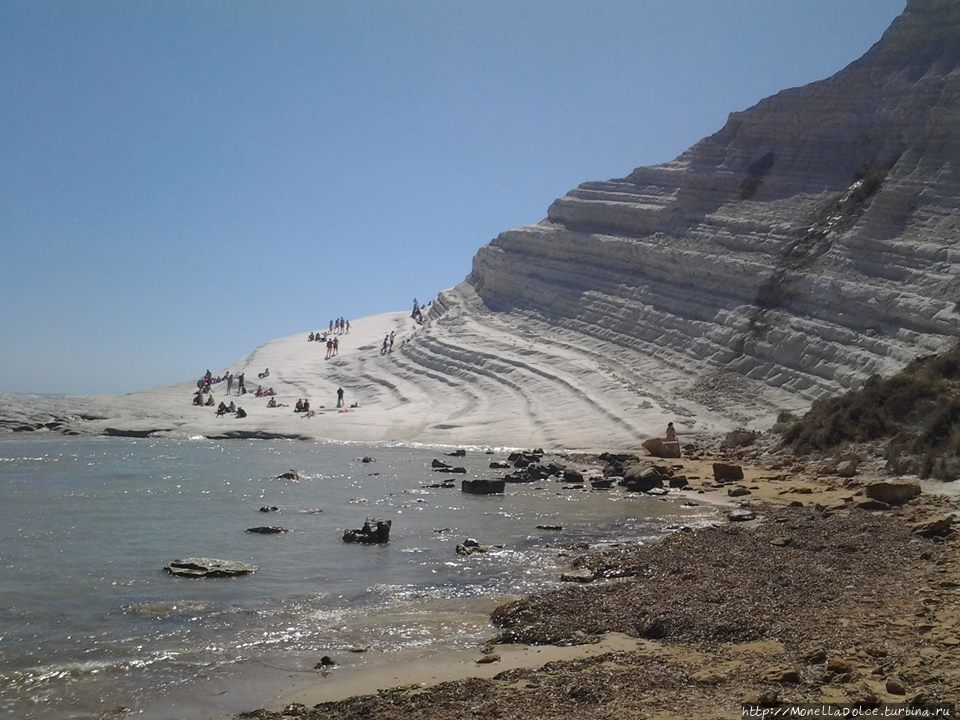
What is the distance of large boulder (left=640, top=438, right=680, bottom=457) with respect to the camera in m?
26.7

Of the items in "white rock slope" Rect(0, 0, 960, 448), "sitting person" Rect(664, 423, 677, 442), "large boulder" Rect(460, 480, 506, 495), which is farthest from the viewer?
"white rock slope" Rect(0, 0, 960, 448)

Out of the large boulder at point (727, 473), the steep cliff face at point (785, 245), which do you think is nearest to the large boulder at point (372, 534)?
the large boulder at point (727, 473)

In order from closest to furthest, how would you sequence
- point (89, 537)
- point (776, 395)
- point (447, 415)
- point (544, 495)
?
1. point (89, 537)
2. point (544, 495)
3. point (776, 395)
4. point (447, 415)

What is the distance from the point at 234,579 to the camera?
1141 centimetres

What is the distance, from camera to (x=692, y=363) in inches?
1368

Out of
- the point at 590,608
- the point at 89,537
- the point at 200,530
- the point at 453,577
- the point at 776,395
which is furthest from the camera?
the point at 776,395

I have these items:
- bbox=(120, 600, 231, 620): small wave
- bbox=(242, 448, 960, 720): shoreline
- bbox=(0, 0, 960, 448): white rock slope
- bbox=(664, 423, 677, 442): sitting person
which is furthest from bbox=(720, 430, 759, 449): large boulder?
bbox=(120, 600, 231, 620): small wave

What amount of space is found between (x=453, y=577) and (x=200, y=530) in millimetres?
5937

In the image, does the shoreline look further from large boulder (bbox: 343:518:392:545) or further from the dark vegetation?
the dark vegetation

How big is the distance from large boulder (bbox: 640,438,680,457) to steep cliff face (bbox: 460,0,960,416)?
188 inches

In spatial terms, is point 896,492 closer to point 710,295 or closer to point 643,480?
point 643,480

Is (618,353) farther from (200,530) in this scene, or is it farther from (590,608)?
(590,608)

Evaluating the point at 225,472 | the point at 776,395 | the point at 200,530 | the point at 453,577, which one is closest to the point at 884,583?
the point at 453,577

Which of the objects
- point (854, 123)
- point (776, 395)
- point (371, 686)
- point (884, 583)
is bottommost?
point (371, 686)
